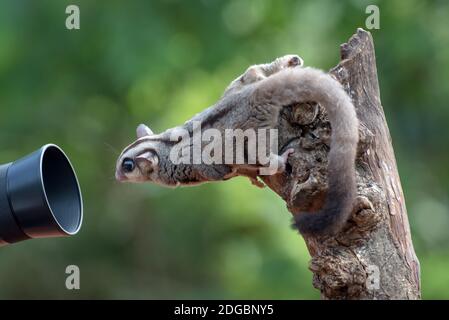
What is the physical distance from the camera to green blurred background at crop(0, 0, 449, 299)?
9656 millimetres

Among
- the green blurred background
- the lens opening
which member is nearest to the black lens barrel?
the lens opening

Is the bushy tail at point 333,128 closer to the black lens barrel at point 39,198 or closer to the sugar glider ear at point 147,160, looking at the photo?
the sugar glider ear at point 147,160

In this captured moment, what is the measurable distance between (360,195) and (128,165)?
155 centimetres

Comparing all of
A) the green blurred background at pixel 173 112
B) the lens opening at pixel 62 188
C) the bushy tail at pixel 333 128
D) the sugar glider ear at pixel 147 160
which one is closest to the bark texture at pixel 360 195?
the bushy tail at pixel 333 128

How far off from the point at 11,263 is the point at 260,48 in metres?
3.94

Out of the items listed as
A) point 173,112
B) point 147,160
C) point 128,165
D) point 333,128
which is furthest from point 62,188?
point 173,112

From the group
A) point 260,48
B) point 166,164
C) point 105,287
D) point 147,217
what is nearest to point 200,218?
point 147,217

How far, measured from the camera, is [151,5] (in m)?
10.1

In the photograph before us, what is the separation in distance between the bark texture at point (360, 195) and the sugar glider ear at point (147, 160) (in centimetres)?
76

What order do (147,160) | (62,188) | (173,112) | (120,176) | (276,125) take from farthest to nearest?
(173,112) → (120,176) → (147,160) → (276,125) → (62,188)

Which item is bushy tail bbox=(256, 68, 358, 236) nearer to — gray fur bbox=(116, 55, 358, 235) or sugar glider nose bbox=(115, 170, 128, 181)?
gray fur bbox=(116, 55, 358, 235)

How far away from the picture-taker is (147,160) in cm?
475

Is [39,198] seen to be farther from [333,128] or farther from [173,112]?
[173,112]

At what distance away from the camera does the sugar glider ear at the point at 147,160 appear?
4.74 meters
